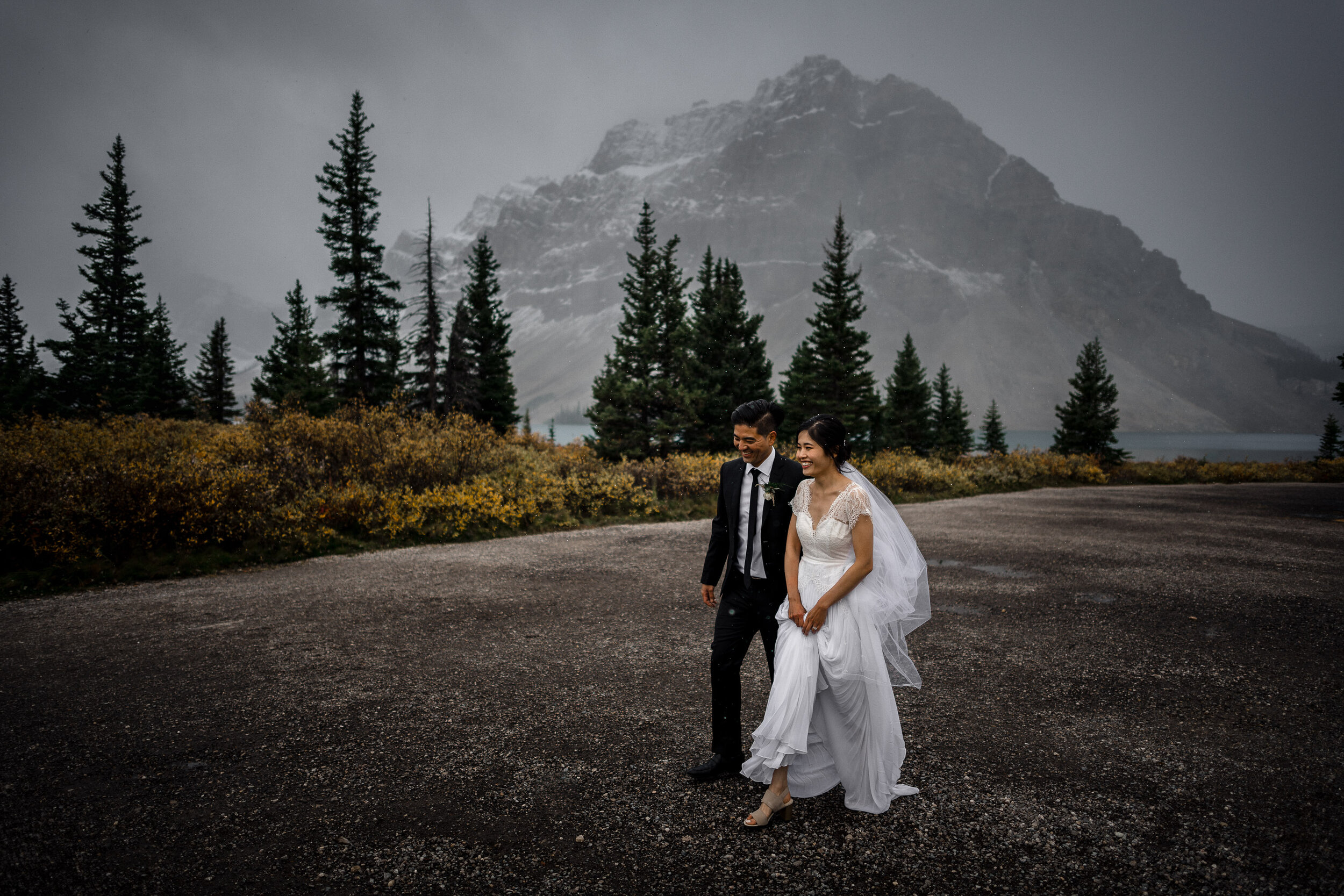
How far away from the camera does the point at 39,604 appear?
708 cm

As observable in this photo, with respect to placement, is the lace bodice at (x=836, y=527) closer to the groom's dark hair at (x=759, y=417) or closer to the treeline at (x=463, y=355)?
the groom's dark hair at (x=759, y=417)

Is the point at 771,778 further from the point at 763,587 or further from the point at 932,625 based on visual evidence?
the point at 932,625

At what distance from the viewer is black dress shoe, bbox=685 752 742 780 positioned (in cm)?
356

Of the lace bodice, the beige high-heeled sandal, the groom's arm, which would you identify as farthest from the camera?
the groom's arm

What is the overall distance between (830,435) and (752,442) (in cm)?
44

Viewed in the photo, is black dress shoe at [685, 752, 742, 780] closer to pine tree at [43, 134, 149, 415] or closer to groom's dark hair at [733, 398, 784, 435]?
groom's dark hair at [733, 398, 784, 435]

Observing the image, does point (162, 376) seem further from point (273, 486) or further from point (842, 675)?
point (842, 675)

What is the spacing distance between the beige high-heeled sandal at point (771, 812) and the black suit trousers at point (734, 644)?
0.39 metres

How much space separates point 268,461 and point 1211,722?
48.1 ft

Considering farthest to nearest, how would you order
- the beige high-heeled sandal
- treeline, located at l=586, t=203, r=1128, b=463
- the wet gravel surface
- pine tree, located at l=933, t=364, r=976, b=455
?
pine tree, located at l=933, t=364, r=976, b=455
treeline, located at l=586, t=203, r=1128, b=463
the beige high-heeled sandal
the wet gravel surface

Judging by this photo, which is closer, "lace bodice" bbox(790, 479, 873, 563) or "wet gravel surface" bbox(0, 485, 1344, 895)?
"wet gravel surface" bbox(0, 485, 1344, 895)

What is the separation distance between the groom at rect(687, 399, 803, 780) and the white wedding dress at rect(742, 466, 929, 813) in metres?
0.13

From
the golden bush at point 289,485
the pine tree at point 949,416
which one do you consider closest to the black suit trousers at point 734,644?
the golden bush at point 289,485

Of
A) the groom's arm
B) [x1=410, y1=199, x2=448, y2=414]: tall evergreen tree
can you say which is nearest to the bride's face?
the groom's arm
